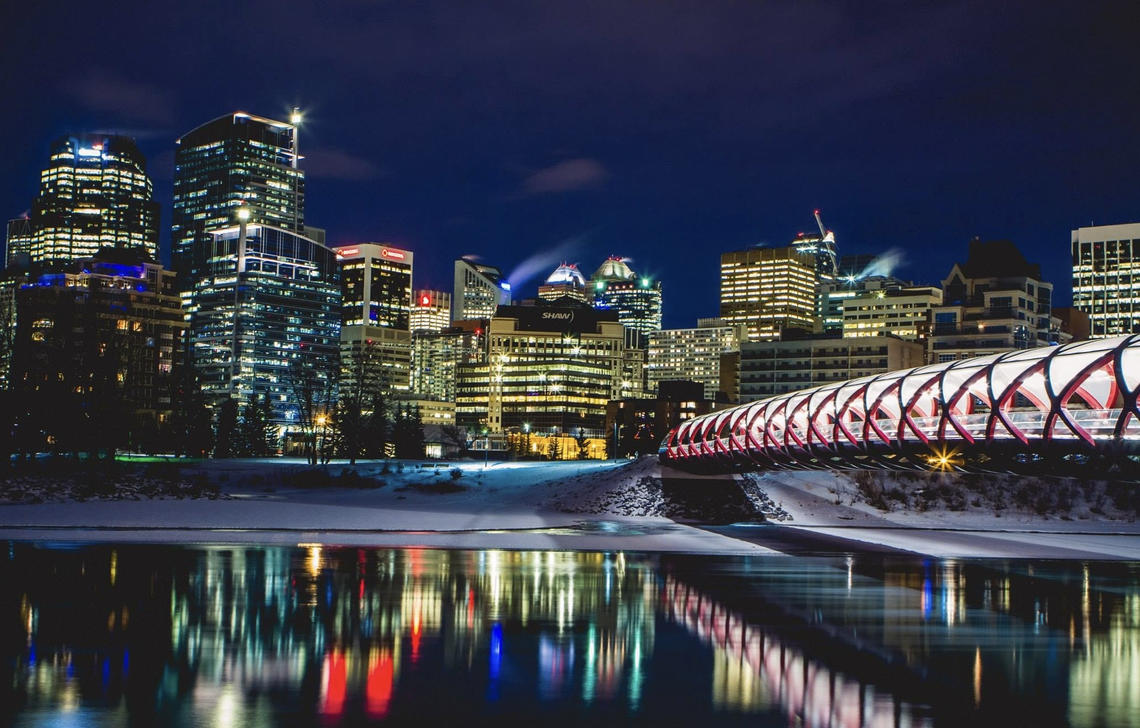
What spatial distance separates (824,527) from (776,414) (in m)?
13.9

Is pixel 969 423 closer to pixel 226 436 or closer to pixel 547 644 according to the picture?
pixel 547 644

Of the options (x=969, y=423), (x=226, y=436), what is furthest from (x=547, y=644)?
(x=226, y=436)

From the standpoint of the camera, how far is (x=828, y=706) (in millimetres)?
15312

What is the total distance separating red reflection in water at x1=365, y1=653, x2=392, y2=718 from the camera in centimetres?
1475

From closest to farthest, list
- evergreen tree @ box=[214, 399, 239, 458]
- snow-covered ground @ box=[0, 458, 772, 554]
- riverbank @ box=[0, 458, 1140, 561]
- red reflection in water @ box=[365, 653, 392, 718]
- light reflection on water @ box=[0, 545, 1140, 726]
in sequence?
red reflection in water @ box=[365, 653, 392, 718] < light reflection on water @ box=[0, 545, 1140, 726] < snow-covered ground @ box=[0, 458, 772, 554] < riverbank @ box=[0, 458, 1140, 561] < evergreen tree @ box=[214, 399, 239, 458]

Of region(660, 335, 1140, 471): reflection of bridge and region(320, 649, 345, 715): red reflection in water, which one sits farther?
region(660, 335, 1140, 471): reflection of bridge

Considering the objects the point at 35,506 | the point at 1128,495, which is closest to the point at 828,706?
the point at 35,506

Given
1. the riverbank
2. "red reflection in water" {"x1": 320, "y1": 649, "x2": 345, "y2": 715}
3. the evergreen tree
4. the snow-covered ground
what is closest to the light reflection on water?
Answer: "red reflection in water" {"x1": 320, "y1": 649, "x2": 345, "y2": 715}

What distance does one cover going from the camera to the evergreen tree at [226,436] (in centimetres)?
14489

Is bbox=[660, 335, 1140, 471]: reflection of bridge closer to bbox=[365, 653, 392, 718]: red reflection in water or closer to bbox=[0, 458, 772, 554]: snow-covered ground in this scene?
bbox=[0, 458, 772, 554]: snow-covered ground

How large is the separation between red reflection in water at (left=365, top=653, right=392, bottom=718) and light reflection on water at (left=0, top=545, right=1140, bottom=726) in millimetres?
63

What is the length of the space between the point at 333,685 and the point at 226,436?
139500 mm

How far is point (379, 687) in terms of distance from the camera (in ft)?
52.4

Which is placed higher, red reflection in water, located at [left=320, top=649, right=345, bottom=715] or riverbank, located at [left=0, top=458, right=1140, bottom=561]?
red reflection in water, located at [left=320, top=649, right=345, bottom=715]
